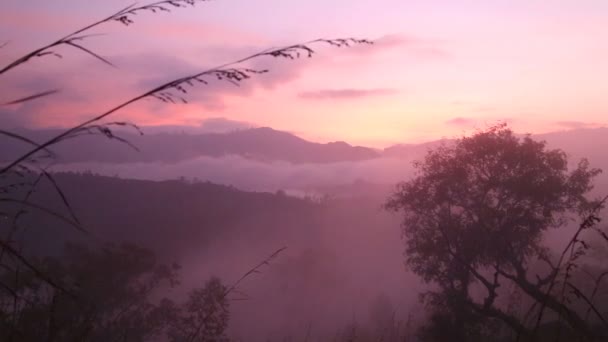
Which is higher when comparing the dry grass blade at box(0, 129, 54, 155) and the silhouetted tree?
the dry grass blade at box(0, 129, 54, 155)

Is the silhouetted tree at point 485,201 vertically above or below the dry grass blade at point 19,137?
below

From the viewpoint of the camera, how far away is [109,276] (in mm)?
36750

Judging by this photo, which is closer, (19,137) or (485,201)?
(19,137)

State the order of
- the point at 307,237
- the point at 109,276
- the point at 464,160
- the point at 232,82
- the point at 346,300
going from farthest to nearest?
the point at 307,237
the point at 346,300
the point at 109,276
the point at 464,160
the point at 232,82

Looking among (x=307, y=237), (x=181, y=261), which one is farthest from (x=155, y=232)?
(x=307, y=237)

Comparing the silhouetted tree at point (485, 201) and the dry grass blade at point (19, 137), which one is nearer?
the dry grass blade at point (19, 137)

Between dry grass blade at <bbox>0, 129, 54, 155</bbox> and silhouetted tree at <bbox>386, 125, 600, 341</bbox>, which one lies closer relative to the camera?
dry grass blade at <bbox>0, 129, 54, 155</bbox>

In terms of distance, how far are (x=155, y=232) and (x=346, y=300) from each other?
10021 cm

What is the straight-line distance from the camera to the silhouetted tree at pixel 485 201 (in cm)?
1847

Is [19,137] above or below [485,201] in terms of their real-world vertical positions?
above

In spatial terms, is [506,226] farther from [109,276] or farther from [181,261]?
[181,261]

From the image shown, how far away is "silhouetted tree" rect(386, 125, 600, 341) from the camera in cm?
1847

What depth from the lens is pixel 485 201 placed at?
767 inches

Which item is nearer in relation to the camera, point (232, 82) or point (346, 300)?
→ point (232, 82)
